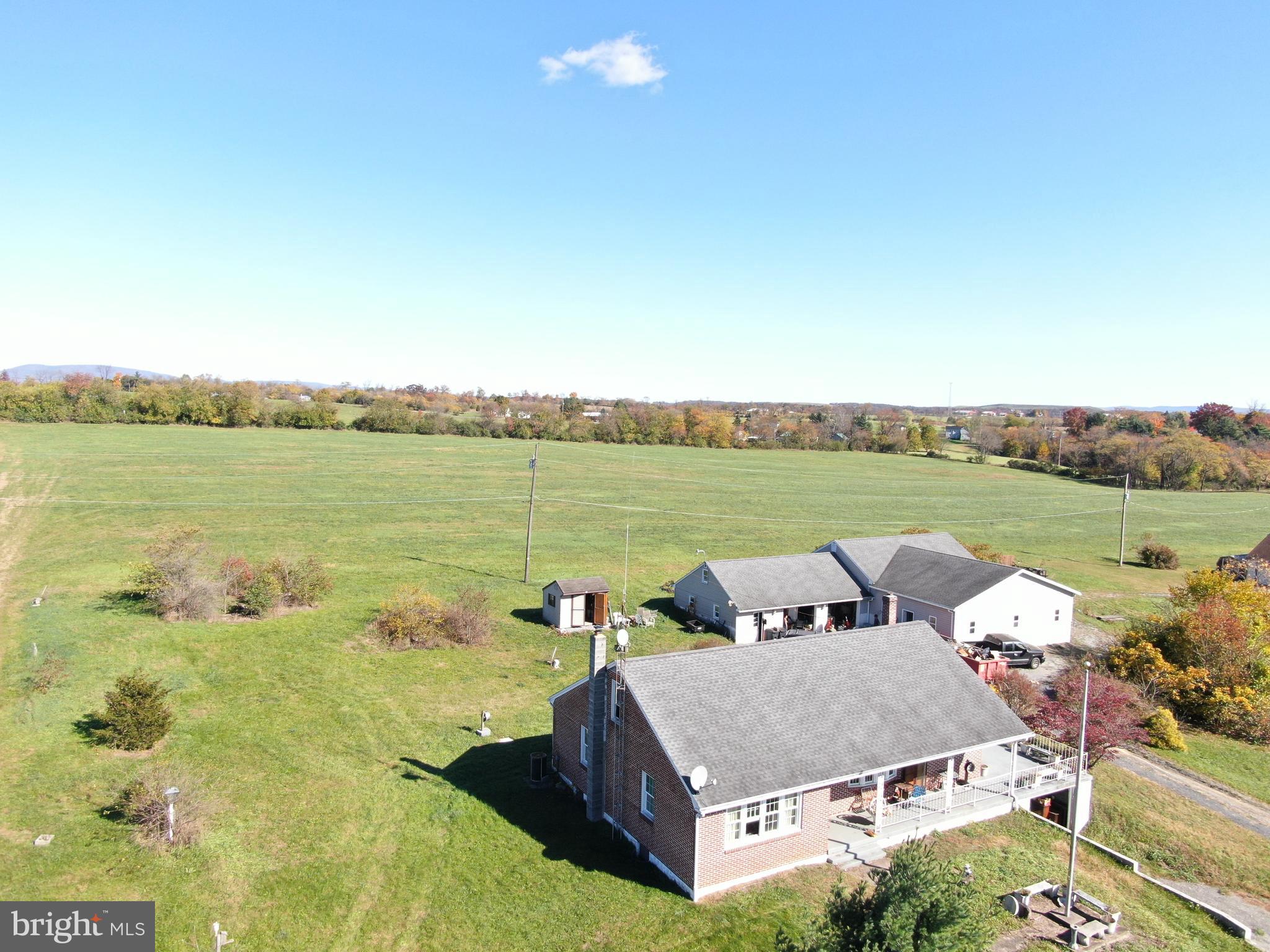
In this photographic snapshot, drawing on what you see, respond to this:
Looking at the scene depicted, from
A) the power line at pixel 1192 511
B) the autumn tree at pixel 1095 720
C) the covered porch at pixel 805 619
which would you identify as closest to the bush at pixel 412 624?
the covered porch at pixel 805 619

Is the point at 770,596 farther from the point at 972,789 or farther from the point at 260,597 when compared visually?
the point at 260,597

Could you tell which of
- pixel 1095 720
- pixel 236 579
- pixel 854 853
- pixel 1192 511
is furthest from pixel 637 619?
pixel 1192 511

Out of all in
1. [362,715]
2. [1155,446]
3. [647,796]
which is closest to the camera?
[647,796]

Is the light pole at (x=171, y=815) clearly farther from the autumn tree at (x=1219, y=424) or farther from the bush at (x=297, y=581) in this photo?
the autumn tree at (x=1219, y=424)

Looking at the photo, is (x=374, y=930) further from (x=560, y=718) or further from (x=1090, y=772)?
(x=1090, y=772)

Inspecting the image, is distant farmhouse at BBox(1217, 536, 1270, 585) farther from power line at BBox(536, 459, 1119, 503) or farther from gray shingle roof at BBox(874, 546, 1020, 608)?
power line at BBox(536, 459, 1119, 503)

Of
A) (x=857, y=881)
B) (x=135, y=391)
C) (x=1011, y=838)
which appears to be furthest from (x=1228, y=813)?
(x=135, y=391)
